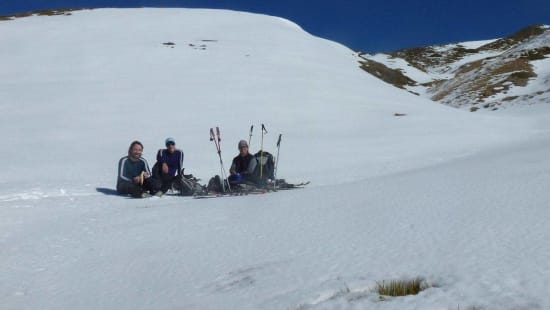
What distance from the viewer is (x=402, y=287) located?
9.93 ft

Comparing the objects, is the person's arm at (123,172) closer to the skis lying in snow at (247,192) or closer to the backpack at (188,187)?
the backpack at (188,187)

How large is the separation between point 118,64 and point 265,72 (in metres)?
9.28

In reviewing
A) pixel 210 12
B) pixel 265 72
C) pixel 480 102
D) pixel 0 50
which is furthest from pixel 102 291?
pixel 210 12

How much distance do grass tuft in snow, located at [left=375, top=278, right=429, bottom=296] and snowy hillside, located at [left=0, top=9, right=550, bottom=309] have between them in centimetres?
6

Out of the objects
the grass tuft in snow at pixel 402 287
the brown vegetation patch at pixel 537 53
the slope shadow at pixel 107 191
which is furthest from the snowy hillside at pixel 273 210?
the brown vegetation patch at pixel 537 53

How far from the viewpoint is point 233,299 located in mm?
3438

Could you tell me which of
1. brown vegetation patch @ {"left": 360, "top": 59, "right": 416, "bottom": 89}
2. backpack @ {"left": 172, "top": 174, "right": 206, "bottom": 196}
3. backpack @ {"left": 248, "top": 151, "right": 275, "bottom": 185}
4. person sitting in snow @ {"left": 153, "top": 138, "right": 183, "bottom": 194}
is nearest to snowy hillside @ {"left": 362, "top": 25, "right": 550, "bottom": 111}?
brown vegetation patch @ {"left": 360, "top": 59, "right": 416, "bottom": 89}

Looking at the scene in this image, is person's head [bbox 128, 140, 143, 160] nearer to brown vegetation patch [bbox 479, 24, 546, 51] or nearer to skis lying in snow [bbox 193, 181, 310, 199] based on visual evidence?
skis lying in snow [bbox 193, 181, 310, 199]

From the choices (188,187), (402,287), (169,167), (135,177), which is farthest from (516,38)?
(402,287)

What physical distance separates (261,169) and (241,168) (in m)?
0.49

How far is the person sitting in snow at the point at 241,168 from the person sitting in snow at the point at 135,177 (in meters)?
1.58

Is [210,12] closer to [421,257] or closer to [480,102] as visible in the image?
[480,102]

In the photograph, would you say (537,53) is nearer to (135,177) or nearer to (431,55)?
(431,55)

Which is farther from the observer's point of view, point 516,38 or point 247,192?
point 516,38
